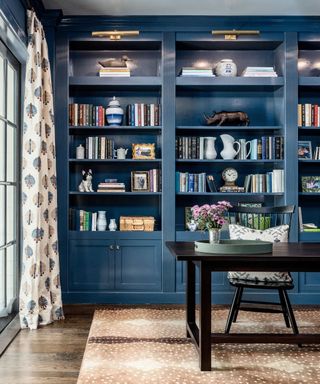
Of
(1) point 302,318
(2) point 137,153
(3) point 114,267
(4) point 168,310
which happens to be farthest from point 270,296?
(2) point 137,153

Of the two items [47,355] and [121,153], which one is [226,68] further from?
[47,355]

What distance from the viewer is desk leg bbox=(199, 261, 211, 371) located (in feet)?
9.65

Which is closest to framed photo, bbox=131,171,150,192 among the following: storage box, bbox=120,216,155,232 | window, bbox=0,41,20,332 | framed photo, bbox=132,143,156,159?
framed photo, bbox=132,143,156,159

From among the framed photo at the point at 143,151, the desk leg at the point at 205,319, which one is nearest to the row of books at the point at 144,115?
the framed photo at the point at 143,151

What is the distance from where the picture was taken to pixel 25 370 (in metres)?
3.01

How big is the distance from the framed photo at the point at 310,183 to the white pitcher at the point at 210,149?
0.91 m

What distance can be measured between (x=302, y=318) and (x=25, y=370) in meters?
2.33

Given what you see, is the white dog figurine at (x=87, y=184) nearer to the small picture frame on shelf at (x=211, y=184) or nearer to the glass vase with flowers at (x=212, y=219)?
the small picture frame on shelf at (x=211, y=184)

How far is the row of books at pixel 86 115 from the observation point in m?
4.98

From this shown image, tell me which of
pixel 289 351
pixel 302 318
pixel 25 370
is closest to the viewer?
pixel 25 370

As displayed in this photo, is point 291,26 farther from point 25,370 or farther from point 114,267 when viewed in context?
point 25,370

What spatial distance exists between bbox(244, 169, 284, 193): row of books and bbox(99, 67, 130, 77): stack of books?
1.55 meters

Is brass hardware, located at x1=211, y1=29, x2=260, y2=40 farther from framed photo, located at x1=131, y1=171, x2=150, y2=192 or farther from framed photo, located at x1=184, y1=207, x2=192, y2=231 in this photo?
framed photo, located at x1=184, y1=207, x2=192, y2=231

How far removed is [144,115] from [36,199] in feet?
4.99
